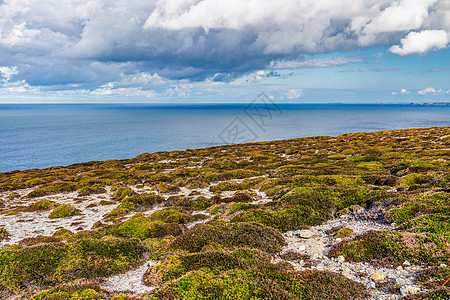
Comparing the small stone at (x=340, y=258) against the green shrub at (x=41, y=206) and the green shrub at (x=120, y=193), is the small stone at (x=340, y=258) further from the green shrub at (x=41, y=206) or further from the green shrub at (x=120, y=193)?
the green shrub at (x=41, y=206)

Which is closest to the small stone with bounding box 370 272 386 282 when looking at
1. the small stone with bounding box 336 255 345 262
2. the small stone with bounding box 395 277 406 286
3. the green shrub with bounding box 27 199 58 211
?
the small stone with bounding box 395 277 406 286

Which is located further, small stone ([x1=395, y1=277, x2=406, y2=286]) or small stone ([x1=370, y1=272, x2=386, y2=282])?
small stone ([x1=370, y1=272, x2=386, y2=282])

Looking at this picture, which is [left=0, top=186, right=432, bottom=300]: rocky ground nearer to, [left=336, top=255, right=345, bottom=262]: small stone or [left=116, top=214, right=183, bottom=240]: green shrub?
[left=336, top=255, right=345, bottom=262]: small stone

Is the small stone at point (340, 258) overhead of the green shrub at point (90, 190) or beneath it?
overhead

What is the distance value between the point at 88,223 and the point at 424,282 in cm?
2327

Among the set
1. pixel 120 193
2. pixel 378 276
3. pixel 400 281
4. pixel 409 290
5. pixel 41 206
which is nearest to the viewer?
pixel 409 290

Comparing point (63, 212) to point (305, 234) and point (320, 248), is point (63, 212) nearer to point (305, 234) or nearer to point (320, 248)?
point (305, 234)

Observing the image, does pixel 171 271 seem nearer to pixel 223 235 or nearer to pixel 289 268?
pixel 223 235

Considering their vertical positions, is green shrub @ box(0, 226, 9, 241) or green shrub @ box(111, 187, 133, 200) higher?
green shrub @ box(0, 226, 9, 241)

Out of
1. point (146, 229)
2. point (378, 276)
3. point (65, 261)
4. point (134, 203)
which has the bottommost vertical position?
point (134, 203)

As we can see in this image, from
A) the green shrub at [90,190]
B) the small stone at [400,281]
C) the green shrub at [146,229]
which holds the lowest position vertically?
the green shrub at [90,190]

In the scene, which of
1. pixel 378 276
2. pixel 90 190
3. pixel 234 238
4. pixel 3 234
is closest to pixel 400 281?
pixel 378 276

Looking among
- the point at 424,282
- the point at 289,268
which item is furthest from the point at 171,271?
the point at 424,282

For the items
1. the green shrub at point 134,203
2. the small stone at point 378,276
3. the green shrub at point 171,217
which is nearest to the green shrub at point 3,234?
the green shrub at point 134,203
